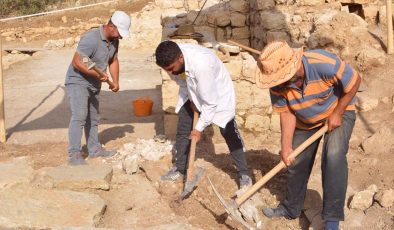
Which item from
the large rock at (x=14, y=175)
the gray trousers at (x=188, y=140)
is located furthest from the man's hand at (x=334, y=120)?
the large rock at (x=14, y=175)

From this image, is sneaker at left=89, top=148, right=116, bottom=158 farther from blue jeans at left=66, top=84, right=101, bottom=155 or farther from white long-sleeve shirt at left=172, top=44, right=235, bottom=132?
white long-sleeve shirt at left=172, top=44, right=235, bottom=132

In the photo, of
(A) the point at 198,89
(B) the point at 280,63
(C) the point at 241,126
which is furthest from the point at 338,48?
(B) the point at 280,63

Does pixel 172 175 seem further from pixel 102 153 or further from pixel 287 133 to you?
pixel 287 133

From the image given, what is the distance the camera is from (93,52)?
5301 mm

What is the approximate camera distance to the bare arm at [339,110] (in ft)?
11.4

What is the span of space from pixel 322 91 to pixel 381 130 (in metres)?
1.99

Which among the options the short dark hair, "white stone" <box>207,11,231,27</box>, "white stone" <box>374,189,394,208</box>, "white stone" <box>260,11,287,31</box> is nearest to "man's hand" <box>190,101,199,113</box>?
the short dark hair

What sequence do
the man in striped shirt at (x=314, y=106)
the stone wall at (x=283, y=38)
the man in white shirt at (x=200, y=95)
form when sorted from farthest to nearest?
the stone wall at (x=283, y=38), the man in white shirt at (x=200, y=95), the man in striped shirt at (x=314, y=106)

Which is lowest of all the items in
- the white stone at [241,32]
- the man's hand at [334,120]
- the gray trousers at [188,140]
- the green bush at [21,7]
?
the gray trousers at [188,140]

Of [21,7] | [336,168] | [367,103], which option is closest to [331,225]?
[336,168]

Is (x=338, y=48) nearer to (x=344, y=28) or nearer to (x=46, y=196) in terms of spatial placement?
(x=344, y=28)

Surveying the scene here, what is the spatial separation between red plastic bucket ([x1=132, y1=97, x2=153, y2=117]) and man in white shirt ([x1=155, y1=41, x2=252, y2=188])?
8.17ft

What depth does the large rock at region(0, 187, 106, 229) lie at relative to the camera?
384 centimetres

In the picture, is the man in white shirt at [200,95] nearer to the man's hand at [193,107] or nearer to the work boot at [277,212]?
the man's hand at [193,107]
